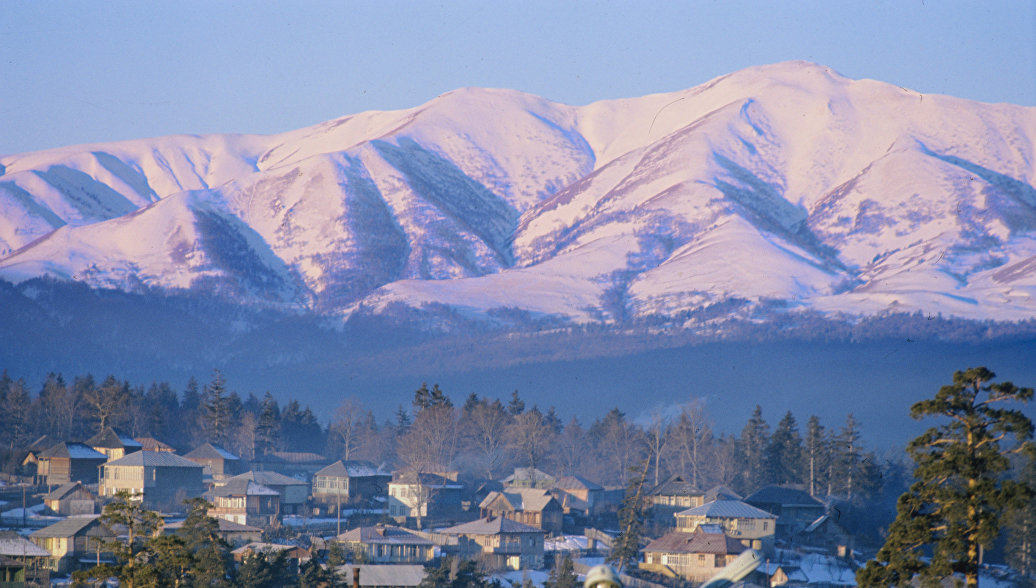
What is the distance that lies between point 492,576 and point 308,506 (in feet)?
110

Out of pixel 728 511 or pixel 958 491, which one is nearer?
pixel 958 491

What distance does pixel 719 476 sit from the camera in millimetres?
148000

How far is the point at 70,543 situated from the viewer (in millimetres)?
81250

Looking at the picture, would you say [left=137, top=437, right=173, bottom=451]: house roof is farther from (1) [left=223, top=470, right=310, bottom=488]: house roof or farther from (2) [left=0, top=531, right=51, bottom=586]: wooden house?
(2) [left=0, top=531, right=51, bottom=586]: wooden house

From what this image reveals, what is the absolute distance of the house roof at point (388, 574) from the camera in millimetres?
78375

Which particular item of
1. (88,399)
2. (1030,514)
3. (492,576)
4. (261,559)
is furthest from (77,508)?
(1030,514)

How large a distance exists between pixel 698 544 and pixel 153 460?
1772 inches

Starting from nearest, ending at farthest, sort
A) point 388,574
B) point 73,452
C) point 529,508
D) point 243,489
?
point 388,574
point 243,489
point 529,508
point 73,452

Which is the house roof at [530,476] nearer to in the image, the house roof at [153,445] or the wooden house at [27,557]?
the house roof at [153,445]

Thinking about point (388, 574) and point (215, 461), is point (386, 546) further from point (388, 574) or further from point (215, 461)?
point (215, 461)

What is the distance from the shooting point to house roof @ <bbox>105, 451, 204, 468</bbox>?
114 meters

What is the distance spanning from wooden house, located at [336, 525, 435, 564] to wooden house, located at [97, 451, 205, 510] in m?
23.8

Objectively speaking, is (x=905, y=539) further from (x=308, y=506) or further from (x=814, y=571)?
(x=308, y=506)

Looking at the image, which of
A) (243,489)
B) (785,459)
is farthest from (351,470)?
(785,459)
